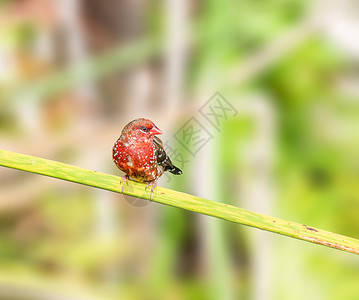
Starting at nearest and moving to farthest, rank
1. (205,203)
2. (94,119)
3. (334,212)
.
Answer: (205,203) < (334,212) < (94,119)

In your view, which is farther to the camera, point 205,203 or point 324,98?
point 324,98

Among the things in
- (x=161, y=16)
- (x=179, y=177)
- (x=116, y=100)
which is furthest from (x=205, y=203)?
(x=161, y=16)

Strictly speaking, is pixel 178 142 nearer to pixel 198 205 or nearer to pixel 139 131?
pixel 139 131

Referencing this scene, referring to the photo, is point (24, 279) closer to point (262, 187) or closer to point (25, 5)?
point (262, 187)

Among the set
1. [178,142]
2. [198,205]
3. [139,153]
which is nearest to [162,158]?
[139,153]

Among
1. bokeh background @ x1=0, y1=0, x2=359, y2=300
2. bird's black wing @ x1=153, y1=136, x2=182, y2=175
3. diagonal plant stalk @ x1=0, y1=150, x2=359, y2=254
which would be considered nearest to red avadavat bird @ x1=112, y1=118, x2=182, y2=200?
bird's black wing @ x1=153, y1=136, x2=182, y2=175

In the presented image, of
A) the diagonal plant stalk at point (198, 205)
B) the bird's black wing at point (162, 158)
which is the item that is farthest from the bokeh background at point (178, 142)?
the diagonal plant stalk at point (198, 205)
